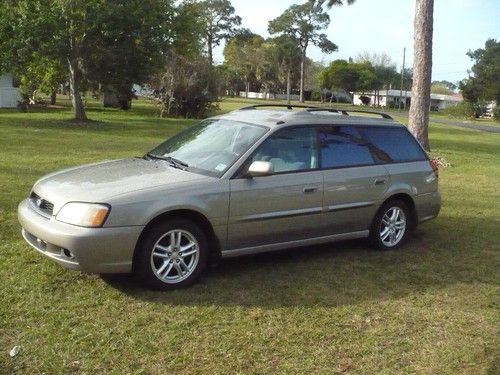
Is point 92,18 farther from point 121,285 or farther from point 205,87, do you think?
point 121,285

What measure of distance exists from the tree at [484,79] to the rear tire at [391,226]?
199 ft

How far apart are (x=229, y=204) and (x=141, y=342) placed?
1605mm

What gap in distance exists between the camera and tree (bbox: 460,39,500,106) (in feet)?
204

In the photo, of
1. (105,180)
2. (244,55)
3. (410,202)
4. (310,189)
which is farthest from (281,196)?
(244,55)

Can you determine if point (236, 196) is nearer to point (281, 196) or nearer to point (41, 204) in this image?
point (281, 196)

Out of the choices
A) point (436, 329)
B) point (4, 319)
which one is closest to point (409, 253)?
point (436, 329)

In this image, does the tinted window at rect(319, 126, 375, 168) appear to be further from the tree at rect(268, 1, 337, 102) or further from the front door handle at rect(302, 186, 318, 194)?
the tree at rect(268, 1, 337, 102)

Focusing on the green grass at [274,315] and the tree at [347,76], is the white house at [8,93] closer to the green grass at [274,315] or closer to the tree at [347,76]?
the green grass at [274,315]

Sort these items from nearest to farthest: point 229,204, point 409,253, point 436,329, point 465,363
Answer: point 465,363
point 436,329
point 229,204
point 409,253

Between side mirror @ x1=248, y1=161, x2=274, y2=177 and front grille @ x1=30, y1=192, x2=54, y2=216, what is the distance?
175cm

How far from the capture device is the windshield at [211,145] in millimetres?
5488

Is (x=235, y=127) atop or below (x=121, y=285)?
atop

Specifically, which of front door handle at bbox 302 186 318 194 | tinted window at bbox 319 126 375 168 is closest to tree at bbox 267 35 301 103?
tinted window at bbox 319 126 375 168

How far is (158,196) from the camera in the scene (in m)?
4.82
